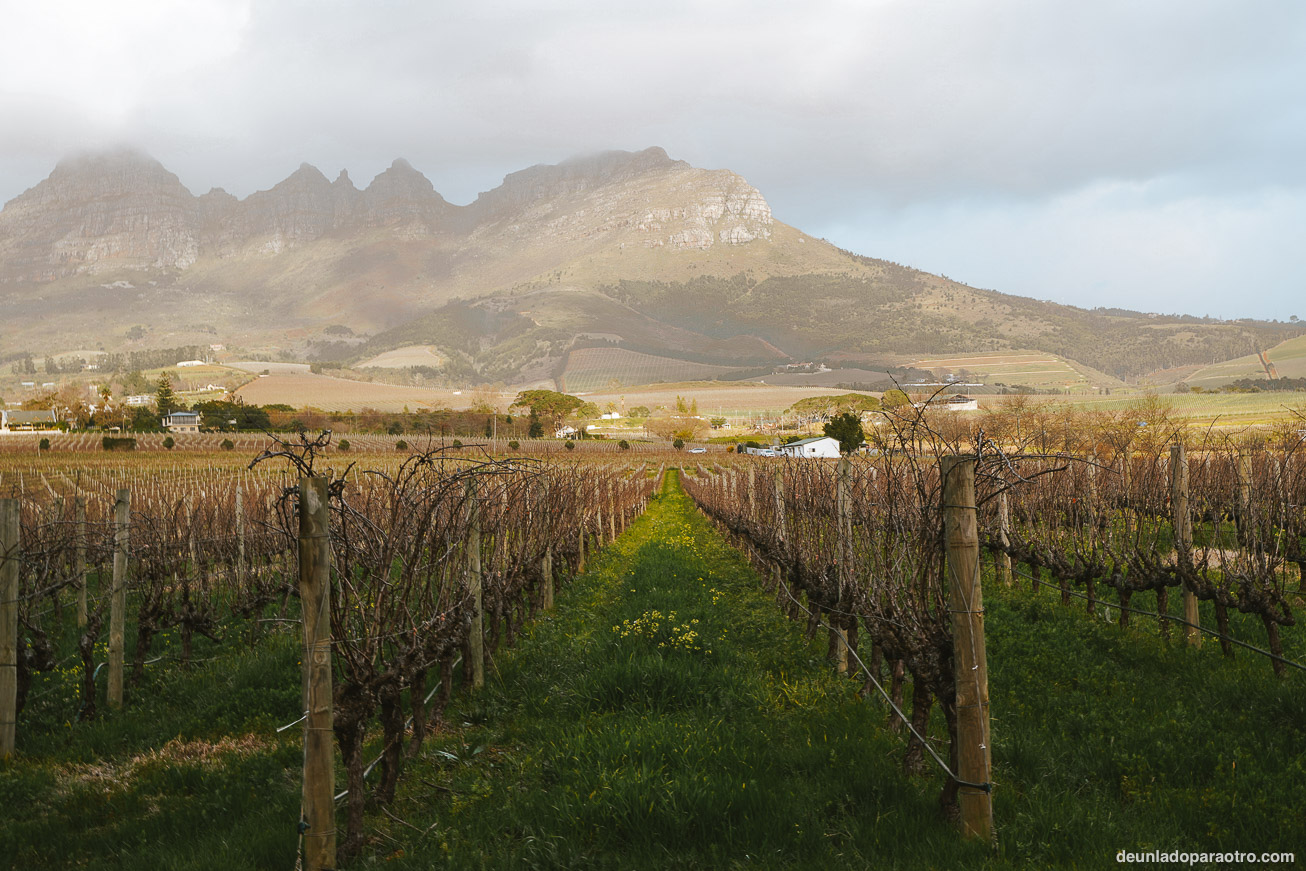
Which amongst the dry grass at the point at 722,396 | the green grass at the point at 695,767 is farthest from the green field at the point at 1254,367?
the green grass at the point at 695,767

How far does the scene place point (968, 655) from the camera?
3771 mm

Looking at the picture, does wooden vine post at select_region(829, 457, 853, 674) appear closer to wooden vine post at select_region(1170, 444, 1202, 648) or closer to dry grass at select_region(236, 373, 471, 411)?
wooden vine post at select_region(1170, 444, 1202, 648)

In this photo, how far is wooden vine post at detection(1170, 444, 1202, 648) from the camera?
7367 mm

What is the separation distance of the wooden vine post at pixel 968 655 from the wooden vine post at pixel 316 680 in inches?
121

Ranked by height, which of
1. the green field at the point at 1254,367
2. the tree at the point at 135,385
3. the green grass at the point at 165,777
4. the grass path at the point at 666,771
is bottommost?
the green grass at the point at 165,777

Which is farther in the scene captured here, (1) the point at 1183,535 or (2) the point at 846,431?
(2) the point at 846,431

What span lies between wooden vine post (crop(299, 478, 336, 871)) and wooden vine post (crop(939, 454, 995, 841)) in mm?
3076

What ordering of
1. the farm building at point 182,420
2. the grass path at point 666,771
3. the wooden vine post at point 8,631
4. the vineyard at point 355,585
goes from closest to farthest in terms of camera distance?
the grass path at point 666,771 → the vineyard at point 355,585 → the wooden vine post at point 8,631 → the farm building at point 182,420

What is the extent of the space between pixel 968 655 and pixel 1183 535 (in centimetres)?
542

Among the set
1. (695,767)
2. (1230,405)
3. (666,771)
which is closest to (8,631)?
(666,771)

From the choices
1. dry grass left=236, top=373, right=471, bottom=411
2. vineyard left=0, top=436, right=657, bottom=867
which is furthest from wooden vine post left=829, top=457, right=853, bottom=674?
dry grass left=236, top=373, right=471, bottom=411

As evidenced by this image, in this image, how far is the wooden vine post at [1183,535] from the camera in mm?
7367

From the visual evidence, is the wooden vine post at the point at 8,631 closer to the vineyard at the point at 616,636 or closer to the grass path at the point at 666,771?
the vineyard at the point at 616,636

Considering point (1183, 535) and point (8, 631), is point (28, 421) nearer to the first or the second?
point (8, 631)
